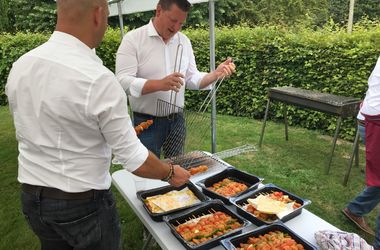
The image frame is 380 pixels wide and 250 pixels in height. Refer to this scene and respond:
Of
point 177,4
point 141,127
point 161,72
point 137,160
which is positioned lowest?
point 141,127

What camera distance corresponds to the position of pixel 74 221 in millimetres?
1492

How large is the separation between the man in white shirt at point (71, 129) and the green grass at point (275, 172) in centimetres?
150

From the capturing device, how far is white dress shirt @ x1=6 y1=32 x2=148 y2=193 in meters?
1.27

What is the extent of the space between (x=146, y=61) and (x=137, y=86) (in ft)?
0.87

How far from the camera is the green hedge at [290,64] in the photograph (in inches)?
212

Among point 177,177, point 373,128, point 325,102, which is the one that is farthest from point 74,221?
point 325,102

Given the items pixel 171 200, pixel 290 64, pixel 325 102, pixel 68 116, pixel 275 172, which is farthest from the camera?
pixel 290 64

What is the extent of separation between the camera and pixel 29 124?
4.52 feet

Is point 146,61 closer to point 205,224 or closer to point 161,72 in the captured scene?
point 161,72

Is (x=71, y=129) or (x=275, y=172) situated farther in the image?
(x=275, y=172)

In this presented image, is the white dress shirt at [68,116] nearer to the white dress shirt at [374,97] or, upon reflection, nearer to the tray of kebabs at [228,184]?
the tray of kebabs at [228,184]

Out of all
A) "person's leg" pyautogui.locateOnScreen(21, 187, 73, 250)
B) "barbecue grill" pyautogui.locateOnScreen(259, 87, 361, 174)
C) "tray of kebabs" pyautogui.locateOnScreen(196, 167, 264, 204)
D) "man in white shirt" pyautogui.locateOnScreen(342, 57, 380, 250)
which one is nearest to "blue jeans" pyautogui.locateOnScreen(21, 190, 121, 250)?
"person's leg" pyautogui.locateOnScreen(21, 187, 73, 250)

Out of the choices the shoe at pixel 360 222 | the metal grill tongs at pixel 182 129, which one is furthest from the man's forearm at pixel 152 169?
the shoe at pixel 360 222

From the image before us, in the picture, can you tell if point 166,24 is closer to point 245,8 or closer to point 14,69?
point 14,69
